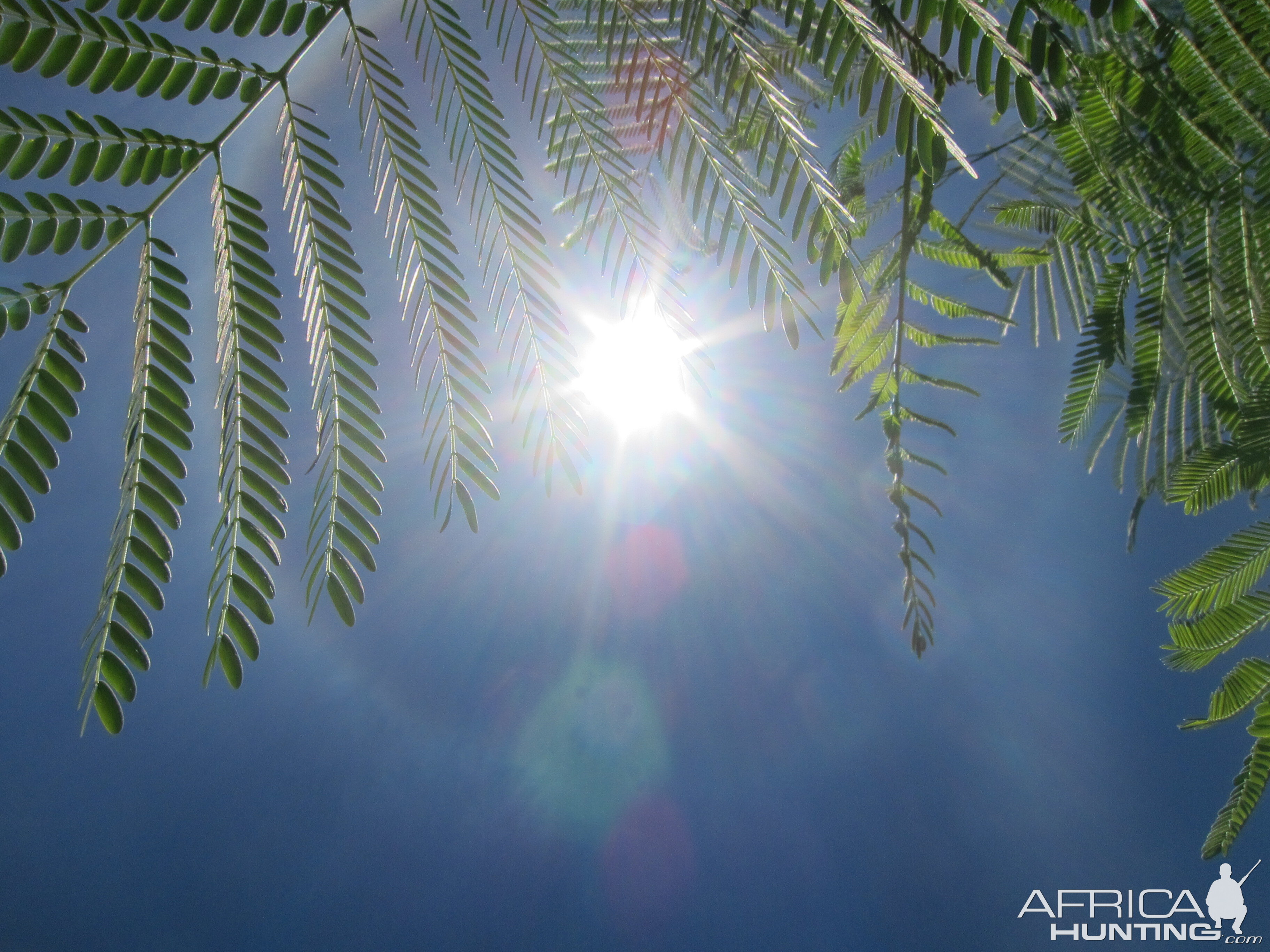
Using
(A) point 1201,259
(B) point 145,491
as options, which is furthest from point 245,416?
(A) point 1201,259

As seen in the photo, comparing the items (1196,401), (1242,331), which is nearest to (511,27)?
→ (1242,331)

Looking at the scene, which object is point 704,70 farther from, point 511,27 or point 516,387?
point 516,387

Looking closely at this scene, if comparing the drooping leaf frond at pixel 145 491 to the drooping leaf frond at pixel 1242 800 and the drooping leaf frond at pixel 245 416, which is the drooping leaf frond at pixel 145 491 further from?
the drooping leaf frond at pixel 1242 800

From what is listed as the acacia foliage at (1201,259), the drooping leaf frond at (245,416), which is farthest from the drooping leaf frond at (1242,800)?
the drooping leaf frond at (245,416)

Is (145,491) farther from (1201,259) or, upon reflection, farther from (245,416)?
(1201,259)

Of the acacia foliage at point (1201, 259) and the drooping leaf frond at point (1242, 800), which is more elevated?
the acacia foliage at point (1201, 259)

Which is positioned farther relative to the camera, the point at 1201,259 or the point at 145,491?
the point at 1201,259

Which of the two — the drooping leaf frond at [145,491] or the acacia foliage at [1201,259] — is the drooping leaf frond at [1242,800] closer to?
the acacia foliage at [1201,259]

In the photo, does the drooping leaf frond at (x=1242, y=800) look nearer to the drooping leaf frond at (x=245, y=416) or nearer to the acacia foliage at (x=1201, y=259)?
the acacia foliage at (x=1201, y=259)

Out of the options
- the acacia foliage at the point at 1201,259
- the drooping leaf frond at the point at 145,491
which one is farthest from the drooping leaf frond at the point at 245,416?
the acacia foliage at the point at 1201,259

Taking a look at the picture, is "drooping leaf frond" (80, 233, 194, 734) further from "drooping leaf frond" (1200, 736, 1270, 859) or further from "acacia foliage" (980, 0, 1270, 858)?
"drooping leaf frond" (1200, 736, 1270, 859)

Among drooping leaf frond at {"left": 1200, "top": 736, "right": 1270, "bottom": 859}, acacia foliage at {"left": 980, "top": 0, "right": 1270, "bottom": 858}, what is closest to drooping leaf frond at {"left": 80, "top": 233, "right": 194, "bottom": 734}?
acacia foliage at {"left": 980, "top": 0, "right": 1270, "bottom": 858}

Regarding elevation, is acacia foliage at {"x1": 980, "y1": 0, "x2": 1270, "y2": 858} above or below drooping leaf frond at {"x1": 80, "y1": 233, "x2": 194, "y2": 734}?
above

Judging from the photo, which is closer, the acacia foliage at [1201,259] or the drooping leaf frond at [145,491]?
the drooping leaf frond at [145,491]
